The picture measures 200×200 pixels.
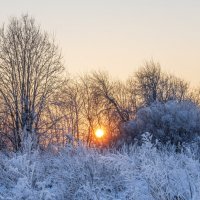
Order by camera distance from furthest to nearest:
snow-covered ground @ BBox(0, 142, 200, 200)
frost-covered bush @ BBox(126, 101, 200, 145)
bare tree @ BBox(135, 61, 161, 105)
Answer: bare tree @ BBox(135, 61, 161, 105) → frost-covered bush @ BBox(126, 101, 200, 145) → snow-covered ground @ BBox(0, 142, 200, 200)

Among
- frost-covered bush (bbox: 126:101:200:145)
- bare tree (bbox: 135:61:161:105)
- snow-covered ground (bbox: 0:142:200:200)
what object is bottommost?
snow-covered ground (bbox: 0:142:200:200)

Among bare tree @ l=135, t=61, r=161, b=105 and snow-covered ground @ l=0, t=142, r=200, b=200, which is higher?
bare tree @ l=135, t=61, r=161, b=105

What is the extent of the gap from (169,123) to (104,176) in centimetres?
1443

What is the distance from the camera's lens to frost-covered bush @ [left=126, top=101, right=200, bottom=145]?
26531 mm

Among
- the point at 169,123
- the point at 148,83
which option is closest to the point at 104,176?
the point at 169,123

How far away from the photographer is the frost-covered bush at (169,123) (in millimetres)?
26531

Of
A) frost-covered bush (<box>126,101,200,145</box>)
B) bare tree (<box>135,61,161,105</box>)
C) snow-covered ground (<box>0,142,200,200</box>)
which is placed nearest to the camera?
snow-covered ground (<box>0,142,200,200</box>)

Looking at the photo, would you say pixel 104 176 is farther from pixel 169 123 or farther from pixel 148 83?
pixel 148 83

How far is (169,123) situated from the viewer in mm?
27125

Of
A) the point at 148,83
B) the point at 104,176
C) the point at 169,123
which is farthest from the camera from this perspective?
the point at 148,83

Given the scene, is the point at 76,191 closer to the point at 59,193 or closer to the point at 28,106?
the point at 59,193

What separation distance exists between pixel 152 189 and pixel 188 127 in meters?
19.3

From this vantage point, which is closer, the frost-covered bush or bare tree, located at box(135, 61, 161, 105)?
the frost-covered bush

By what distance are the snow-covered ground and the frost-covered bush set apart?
1064 cm
